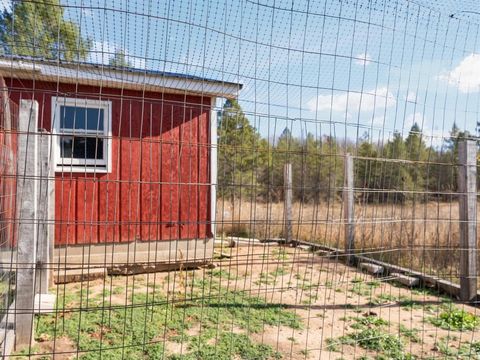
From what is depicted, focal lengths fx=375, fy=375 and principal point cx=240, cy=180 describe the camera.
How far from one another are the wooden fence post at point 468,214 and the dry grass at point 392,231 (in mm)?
209

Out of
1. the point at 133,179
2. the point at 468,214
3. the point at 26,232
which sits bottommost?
the point at 26,232

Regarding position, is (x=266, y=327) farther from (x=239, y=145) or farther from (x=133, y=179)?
(x=133, y=179)

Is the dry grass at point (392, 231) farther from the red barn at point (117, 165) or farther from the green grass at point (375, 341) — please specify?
the red barn at point (117, 165)

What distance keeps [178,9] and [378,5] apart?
162 cm

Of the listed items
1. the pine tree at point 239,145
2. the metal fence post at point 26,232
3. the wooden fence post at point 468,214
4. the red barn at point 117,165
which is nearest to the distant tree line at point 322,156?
the pine tree at point 239,145

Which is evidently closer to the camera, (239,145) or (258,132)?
(258,132)

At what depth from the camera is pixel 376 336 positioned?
137 inches

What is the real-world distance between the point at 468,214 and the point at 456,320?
4.28 feet

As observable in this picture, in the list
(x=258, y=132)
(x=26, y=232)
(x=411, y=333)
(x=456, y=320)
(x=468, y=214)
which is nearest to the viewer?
(x=258, y=132)

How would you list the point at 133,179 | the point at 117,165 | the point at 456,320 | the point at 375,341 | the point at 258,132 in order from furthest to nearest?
1. the point at 133,179
2. the point at 117,165
3. the point at 456,320
4. the point at 375,341
5. the point at 258,132

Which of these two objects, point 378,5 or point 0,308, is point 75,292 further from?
point 378,5

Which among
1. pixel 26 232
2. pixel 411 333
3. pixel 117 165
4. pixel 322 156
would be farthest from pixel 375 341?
pixel 117 165

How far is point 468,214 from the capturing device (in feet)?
15.0

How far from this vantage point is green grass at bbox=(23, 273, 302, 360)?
3.10 m
